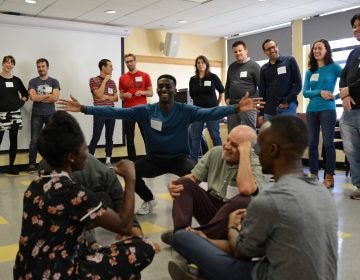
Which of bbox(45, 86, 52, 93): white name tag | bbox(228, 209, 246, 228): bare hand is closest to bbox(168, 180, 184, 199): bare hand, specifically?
bbox(228, 209, 246, 228): bare hand

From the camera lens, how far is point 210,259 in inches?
56.8

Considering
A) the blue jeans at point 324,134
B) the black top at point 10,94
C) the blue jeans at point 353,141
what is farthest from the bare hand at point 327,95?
the black top at point 10,94

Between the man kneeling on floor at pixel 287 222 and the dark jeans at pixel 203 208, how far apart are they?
1.42ft

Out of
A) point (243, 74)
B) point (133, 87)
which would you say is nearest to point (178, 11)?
point (133, 87)

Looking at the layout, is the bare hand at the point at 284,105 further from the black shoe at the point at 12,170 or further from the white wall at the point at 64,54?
the black shoe at the point at 12,170

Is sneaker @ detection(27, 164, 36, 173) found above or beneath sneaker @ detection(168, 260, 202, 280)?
beneath

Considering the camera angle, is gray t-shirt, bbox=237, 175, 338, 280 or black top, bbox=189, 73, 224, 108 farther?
black top, bbox=189, 73, 224, 108

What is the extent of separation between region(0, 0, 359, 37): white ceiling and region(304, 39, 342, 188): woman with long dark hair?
6.94 feet

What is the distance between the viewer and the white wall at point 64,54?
617 centimetres

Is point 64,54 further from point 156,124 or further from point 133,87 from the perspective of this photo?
point 156,124

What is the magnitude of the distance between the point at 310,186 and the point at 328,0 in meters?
5.30

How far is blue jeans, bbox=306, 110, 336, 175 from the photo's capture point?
3.97 meters

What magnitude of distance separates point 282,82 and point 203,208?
256 centimetres

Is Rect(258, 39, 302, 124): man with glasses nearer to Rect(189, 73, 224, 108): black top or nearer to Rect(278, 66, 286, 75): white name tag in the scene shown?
Rect(278, 66, 286, 75): white name tag
